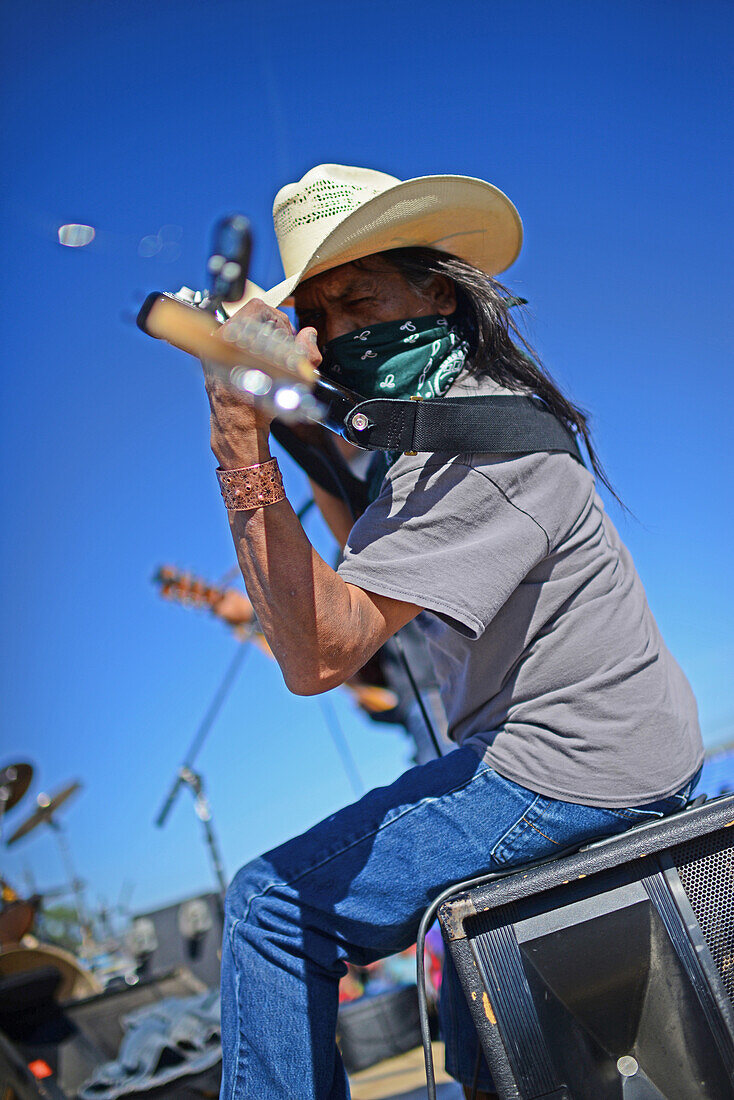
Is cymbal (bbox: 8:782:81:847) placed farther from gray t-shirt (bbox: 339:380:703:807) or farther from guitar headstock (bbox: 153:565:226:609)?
gray t-shirt (bbox: 339:380:703:807)

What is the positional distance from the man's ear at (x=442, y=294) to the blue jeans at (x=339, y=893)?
1.00 metres

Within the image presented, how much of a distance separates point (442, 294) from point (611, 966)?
1.38 m

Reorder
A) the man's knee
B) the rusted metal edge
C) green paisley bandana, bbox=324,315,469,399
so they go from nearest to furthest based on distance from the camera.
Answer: the rusted metal edge
the man's knee
green paisley bandana, bbox=324,315,469,399

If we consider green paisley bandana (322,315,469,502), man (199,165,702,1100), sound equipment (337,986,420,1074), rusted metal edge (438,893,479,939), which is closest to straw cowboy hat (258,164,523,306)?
man (199,165,702,1100)

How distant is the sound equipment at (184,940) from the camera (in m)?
5.86

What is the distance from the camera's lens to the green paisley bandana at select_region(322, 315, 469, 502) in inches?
61.9

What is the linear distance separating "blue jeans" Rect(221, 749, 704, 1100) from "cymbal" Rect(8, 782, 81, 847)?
5.81m

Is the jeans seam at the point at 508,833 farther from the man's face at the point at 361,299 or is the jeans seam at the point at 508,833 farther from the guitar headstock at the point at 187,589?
the guitar headstock at the point at 187,589

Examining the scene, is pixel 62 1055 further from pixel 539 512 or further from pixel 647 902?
pixel 539 512

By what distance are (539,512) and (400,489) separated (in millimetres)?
255

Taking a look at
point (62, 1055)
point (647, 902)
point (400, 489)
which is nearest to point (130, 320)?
point (400, 489)

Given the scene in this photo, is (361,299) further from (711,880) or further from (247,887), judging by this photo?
(711,880)

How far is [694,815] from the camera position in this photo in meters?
1.27

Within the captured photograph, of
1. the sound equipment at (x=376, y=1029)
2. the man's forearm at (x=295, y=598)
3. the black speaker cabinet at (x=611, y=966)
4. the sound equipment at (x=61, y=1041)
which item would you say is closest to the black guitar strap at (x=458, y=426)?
the man's forearm at (x=295, y=598)
